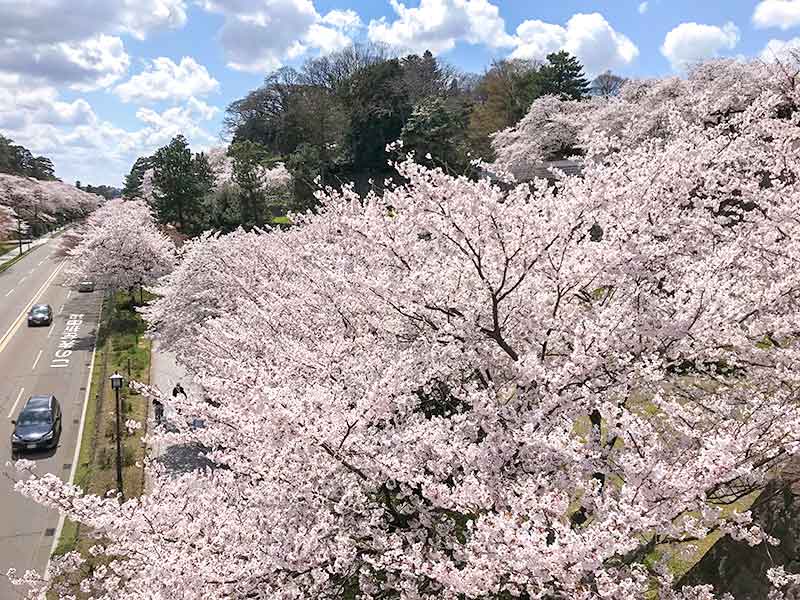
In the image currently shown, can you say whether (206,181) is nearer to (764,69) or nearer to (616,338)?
(764,69)

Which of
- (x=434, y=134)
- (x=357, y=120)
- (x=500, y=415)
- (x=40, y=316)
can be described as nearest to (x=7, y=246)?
(x=40, y=316)

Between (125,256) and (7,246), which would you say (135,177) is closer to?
(7,246)

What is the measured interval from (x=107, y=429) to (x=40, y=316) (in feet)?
56.4

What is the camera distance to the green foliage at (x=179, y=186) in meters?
41.6

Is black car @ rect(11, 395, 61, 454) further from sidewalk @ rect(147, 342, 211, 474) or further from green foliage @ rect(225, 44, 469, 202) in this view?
green foliage @ rect(225, 44, 469, 202)

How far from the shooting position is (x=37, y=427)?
16.8 metres

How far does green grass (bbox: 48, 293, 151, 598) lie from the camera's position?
1245cm

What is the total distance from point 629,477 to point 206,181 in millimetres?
43569

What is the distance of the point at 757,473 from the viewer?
4973 mm

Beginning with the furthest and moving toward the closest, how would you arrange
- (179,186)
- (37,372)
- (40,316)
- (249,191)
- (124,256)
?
(179,186) → (249,191) → (124,256) → (40,316) → (37,372)

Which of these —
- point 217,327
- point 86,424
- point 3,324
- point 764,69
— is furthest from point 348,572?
point 3,324

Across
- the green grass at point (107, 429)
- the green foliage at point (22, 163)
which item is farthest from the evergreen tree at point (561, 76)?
the green foliage at point (22, 163)

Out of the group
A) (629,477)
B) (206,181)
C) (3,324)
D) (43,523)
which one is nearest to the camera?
(629,477)

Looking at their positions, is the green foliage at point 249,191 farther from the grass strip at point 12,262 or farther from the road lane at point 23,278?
the grass strip at point 12,262
